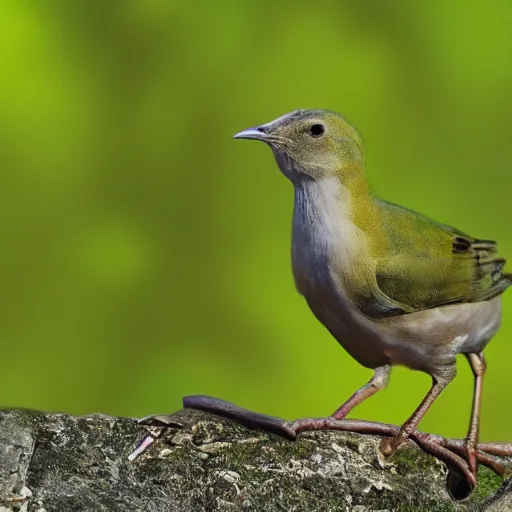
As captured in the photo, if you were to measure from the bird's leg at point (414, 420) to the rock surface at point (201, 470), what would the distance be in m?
0.02

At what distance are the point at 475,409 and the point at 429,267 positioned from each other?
274 millimetres

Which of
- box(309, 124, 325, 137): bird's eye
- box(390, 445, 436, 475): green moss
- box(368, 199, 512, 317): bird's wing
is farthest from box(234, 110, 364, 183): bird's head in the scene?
box(390, 445, 436, 475): green moss

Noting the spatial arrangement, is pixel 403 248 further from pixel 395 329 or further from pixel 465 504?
pixel 465 504

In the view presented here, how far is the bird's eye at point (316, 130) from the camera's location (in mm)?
1720

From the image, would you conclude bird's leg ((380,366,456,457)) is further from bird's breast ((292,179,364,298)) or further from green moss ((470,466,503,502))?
bird's breast ((292,179,364,298))

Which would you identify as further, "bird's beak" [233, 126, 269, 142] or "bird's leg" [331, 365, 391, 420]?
"bird's leg" [331, 365, 391, 420]

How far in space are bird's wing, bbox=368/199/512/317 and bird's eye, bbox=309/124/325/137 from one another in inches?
7.0

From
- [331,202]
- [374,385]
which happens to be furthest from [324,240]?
[374,385]

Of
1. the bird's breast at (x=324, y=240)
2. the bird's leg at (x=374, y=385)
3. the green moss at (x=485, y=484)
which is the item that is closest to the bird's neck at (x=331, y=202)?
the bird's breast at (x=324, y=240)

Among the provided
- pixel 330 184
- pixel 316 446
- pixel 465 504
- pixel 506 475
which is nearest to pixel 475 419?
pixel 506 475

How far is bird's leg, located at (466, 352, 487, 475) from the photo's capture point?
68.0 inches

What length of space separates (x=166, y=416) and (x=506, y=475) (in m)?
0.59

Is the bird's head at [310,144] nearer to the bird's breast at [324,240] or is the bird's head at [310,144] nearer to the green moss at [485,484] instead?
the bird's breast at [324,240]

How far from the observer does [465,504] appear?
5.31ft
